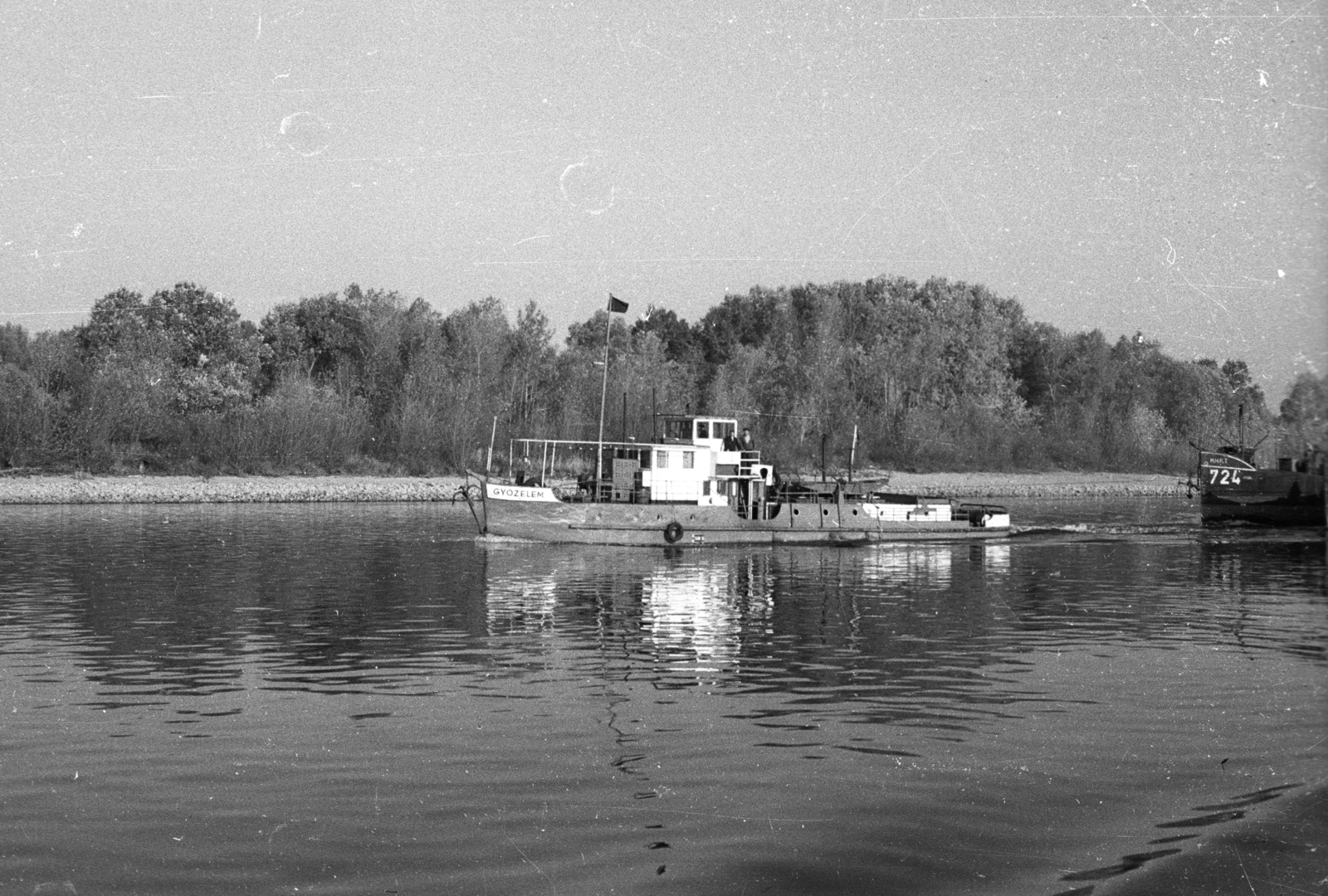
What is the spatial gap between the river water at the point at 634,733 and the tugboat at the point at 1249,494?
3226 cm

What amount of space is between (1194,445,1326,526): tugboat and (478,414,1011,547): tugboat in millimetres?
17561

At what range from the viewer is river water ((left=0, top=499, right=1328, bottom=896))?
Result: 12.9m

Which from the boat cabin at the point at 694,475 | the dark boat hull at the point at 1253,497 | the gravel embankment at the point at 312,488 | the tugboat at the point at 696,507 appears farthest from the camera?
the gravel embankment at the point at 312,488

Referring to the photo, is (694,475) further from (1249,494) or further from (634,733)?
(634,733)

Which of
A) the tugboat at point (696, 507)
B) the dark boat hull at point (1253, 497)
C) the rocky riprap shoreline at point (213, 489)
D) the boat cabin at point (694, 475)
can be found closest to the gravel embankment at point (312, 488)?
the rocky riprap shoreline at point (213, 489)

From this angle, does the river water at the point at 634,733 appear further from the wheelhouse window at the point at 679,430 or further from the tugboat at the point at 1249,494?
the tugboat at the point at 1249,494

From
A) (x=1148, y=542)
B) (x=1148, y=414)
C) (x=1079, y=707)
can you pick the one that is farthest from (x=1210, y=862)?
(x=1148, y=414)

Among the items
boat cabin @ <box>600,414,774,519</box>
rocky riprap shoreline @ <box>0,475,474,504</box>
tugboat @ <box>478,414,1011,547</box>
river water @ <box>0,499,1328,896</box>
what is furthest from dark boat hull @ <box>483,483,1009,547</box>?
rocky riprap shoreline @ <box>0,475,474,504</box>

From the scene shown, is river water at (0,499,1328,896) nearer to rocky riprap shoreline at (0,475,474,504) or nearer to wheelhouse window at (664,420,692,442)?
wheelhouse window at (664,420,692,442)

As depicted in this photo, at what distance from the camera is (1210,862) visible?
12.3 metres

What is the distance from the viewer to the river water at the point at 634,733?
508 inches

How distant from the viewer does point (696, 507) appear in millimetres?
53406

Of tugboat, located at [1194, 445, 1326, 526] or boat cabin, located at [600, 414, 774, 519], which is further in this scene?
tugboat, located at [1194, 445, 1326, 526]

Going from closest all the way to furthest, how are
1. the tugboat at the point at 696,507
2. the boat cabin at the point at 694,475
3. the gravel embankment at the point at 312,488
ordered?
1. the tugboat at the point at 696,507
2. the boat cabin at the point at 694,475
3. the gravel embankment at the point at 312,488
